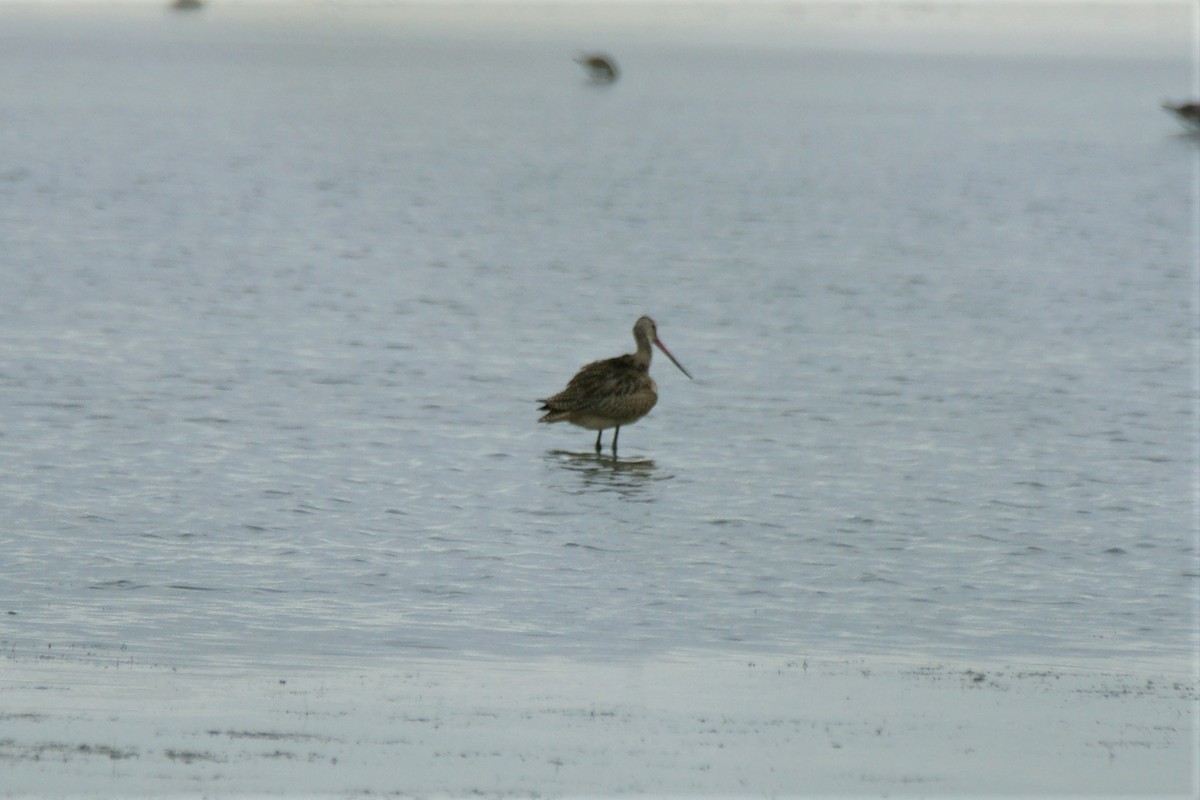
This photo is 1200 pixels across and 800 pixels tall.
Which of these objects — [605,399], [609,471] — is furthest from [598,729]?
[605,399]

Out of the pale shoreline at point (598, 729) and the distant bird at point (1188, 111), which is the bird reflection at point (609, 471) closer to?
the pale shoreline at point (598, 729)

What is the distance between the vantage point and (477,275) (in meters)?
32.2

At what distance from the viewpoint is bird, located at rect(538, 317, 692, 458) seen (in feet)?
61.6

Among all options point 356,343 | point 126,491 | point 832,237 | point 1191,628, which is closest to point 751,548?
point 1191,628

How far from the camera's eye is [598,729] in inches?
384

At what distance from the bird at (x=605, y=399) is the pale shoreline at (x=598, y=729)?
737cm

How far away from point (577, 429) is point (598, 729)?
10558mm

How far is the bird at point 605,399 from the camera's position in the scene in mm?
18766

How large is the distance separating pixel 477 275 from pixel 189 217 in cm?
1003

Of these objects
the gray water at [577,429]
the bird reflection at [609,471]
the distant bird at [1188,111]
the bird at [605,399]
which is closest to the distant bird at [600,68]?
the distant bird at [1188,111]

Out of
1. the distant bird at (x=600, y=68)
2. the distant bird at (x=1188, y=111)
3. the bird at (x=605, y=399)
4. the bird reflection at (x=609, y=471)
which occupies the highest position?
the distant bird at (x=600, y=68)

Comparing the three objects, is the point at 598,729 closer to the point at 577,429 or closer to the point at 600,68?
the point at 577,429

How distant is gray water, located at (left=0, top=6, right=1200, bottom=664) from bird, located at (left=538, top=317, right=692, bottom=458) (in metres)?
0.37

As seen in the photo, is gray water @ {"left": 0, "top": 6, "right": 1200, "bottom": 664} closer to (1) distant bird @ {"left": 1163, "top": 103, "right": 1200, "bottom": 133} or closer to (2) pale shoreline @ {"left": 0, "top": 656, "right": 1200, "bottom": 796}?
(2) pale shoreline @ {"left": 0, "top": 656, "right": 1200, "bottom": 796}
